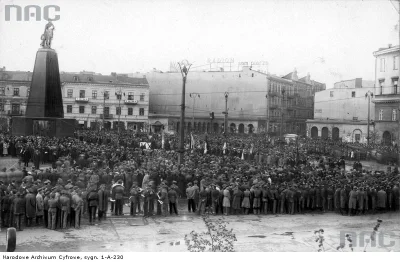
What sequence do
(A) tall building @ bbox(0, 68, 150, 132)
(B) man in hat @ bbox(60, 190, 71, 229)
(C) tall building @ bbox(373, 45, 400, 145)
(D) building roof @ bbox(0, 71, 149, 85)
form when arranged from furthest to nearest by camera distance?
(D) building roof @ bbox(0, 71, 149, 85), (A) tall building @ bbox(0, 68, 150, 132), (C) tall building @ bbox(373, 45, 400, 145), (B) man in hat @ bbox(60, 190, 71, 229)

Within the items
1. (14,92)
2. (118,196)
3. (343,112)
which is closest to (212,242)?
(118,196)

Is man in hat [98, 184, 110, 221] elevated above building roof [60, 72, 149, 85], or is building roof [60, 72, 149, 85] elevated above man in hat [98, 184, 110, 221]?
building roof [60, 72, 149, 85]

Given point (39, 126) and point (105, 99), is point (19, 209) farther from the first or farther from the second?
point (105, 99)

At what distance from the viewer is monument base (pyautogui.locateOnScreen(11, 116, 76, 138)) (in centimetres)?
2975

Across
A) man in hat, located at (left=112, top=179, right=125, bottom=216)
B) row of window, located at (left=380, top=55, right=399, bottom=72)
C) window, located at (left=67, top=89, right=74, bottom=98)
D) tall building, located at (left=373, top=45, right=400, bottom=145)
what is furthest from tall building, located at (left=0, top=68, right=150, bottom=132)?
man in hat, located at (left=112, top=179, right=125, bottom=216)

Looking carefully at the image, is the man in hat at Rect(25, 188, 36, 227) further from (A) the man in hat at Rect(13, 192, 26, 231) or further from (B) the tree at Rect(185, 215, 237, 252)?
(B) the tree at Rect(185, 215, 237, 252)

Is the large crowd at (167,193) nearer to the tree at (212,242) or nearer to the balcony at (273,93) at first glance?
the tree at (212,242)

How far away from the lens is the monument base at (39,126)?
29.8m

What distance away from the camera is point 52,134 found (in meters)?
30.0

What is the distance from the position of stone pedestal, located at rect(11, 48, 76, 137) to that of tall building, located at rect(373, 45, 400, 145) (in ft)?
89.0

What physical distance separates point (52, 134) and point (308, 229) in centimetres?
2162

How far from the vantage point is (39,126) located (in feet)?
98.1

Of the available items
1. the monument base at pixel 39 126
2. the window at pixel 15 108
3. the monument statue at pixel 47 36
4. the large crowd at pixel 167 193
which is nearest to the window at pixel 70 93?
the window at pixel 15 108
